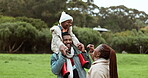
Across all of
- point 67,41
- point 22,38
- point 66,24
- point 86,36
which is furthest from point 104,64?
point 86,36

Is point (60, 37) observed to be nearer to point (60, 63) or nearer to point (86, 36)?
point (60, 63)

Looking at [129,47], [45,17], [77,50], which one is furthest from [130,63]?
[45,17]

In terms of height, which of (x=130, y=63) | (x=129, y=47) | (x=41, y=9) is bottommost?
(x=129, y=47)

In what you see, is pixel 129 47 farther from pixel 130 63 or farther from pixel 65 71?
pixel 65 71

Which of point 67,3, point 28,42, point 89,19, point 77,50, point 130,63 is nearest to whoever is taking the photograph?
point 77,50

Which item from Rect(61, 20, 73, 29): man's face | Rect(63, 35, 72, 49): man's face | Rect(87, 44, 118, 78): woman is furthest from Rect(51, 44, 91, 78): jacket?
Rect(87, 44, 118, 78): woman

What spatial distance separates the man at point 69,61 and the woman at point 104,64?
0.43 meters

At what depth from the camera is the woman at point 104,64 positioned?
2.71m

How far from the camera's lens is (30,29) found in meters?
25.2

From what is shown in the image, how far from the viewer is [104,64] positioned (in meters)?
2.81

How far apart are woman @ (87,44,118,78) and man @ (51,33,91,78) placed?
43cm

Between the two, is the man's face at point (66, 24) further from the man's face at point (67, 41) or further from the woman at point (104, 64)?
the woman at point (104, 64)

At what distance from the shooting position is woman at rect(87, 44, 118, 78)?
271cm

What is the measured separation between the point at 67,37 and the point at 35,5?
34.9m
